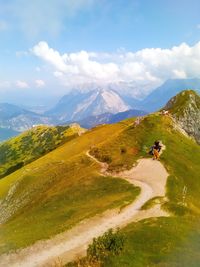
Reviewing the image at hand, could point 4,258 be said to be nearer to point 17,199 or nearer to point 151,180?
point 151,180

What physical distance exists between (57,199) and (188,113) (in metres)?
70.7

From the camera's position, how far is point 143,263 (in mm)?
31906

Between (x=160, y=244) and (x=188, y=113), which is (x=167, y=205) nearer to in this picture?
(x=160, y=244)

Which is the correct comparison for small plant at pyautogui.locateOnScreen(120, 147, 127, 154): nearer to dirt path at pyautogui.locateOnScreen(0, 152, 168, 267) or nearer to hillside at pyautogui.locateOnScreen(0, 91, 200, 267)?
hillside at pyautogui.locateOnScreen(0, 91, 200, 267)

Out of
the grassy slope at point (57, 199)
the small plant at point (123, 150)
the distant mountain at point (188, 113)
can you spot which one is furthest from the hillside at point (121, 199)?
the distant mountain at point (188, 113)

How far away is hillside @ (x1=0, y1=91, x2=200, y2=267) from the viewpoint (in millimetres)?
35344

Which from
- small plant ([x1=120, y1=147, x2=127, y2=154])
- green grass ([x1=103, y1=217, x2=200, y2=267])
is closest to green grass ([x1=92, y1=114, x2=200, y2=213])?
small plant ([x1=120, y1=147, x2=127, y2=154])

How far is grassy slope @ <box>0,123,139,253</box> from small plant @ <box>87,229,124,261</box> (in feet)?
28.7

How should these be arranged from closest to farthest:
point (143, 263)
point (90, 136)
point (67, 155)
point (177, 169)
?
point (143, 263)
point (177, 169)
point (67, 155)
point (90, 136)

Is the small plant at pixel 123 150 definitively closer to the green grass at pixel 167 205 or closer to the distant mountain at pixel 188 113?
the green grass at pixel 167 205

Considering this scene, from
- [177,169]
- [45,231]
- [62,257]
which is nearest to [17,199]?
[177,169]

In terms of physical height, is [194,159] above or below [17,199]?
below

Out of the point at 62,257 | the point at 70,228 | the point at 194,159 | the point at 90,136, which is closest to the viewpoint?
the point at 62,257

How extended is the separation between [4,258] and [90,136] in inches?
4157
